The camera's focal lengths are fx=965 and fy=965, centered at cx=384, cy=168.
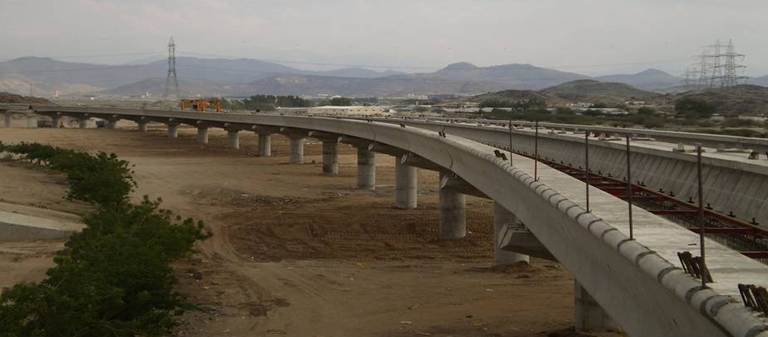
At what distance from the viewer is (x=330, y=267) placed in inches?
961

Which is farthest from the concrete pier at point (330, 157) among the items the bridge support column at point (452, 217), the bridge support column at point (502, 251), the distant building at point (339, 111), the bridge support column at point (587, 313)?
the bridge support column at point (587, 313)

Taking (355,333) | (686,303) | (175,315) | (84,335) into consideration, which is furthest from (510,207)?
(686,303)

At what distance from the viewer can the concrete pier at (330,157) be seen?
180 ft

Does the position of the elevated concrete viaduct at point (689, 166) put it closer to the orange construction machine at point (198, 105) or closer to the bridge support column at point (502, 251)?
the bridge support column at point (502, 251)

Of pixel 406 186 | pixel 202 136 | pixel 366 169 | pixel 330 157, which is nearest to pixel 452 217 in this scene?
pixel 406 186

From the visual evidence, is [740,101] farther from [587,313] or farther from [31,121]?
[31,121]

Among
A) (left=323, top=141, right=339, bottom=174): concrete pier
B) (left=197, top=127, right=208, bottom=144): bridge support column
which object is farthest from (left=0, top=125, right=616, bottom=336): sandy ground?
(left=197, top=127, right=208, bottom=144): bridge support column

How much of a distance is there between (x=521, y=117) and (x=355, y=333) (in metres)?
40.8

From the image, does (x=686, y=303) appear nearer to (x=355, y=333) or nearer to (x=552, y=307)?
(x=355, y=333)

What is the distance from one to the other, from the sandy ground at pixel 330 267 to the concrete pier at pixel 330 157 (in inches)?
241

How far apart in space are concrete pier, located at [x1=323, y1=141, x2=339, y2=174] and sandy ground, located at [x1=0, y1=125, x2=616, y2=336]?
612cm

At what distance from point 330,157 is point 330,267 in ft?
102

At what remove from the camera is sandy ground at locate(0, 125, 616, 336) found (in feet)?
58.2

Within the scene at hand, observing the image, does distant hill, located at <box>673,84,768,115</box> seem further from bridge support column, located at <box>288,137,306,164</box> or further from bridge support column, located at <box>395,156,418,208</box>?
bridge support column, located at <box>288,137,306,164</box>
